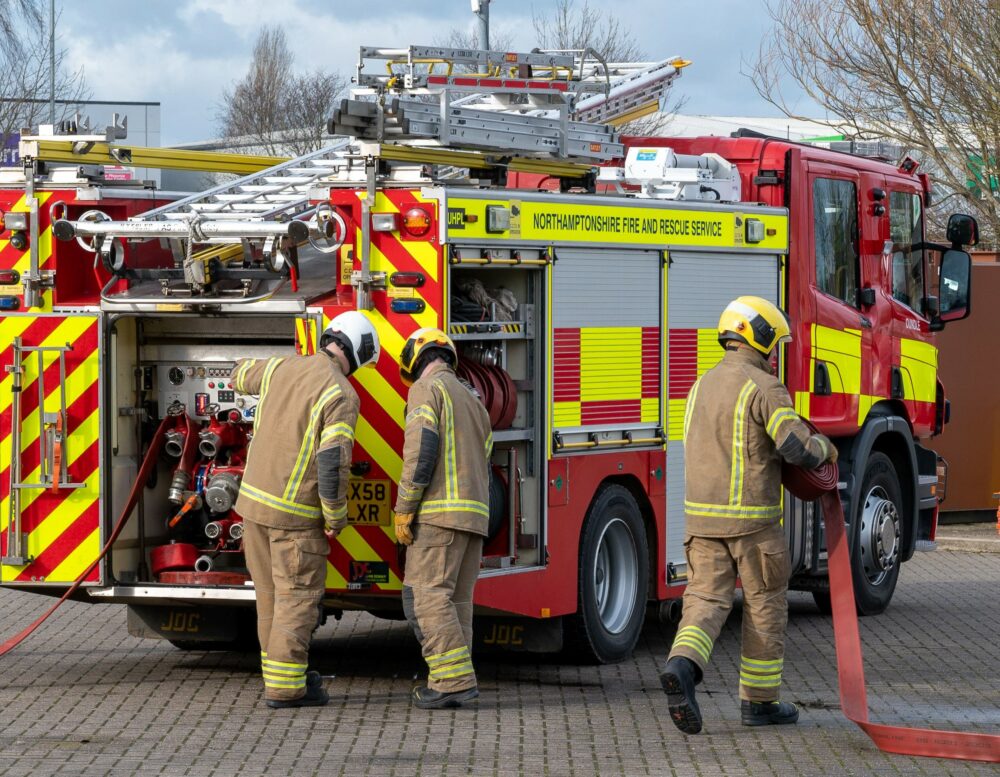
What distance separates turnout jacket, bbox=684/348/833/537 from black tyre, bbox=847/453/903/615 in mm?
3505

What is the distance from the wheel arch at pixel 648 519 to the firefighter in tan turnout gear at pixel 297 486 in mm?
1986

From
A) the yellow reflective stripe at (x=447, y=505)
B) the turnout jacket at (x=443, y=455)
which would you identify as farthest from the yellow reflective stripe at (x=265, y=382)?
the yellow reflective stripe at (x=447, y=505)

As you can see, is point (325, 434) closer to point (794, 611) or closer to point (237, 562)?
point (237, 562)

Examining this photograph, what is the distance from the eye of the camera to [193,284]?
8.82 metres

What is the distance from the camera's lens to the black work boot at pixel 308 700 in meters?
8.44

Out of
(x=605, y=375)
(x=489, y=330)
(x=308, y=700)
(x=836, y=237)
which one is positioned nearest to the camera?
(x=308, y=700)

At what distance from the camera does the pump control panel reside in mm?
9133

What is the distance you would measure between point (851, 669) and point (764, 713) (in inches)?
16.6

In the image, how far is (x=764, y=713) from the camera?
8141 mm

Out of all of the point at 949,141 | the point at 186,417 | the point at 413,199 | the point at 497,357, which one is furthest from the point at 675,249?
the point at 949,141

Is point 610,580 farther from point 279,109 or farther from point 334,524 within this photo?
point 279,109

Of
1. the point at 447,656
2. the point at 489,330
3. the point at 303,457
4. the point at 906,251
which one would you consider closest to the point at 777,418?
the point at 489,330

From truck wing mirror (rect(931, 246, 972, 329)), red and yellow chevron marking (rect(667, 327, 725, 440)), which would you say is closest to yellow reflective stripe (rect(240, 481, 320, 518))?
red and yellow chevron marking (rect(667, 327, 725, 440))

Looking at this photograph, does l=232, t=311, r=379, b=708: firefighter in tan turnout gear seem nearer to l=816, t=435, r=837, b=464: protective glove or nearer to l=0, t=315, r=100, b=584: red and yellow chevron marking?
l=0, t=315, r=100, b=584: red and yellow chevron marking
